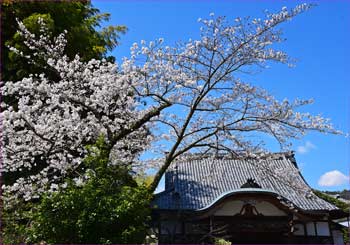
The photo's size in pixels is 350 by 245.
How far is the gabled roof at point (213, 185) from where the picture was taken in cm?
1196

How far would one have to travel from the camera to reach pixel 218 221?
11156 millimetres

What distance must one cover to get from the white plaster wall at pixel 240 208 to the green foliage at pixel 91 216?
638 centimetres

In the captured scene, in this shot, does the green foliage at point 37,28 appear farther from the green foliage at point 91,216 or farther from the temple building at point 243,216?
the green foliage at point 91,216

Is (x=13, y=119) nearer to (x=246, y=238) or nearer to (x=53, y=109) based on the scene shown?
(x=53, y=109)

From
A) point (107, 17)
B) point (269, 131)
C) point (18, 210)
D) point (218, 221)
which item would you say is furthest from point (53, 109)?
point (107, 17)

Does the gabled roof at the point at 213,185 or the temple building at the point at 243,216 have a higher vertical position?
the gabled roof at the point at 213,185

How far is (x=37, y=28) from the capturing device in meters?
9.59

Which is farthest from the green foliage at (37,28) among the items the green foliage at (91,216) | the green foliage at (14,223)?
the green foliage at (91,216)

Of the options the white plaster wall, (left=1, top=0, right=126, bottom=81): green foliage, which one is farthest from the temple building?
(left=1, top=0, right=126, bottom=81): green foliage

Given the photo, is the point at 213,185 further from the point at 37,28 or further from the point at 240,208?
the point at 37,28

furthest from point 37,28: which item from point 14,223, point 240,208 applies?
point 240,208

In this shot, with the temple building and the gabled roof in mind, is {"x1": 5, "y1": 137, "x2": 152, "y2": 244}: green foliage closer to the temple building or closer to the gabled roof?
the temple building

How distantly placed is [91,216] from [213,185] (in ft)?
29.3

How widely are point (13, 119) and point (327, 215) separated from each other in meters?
9.70
